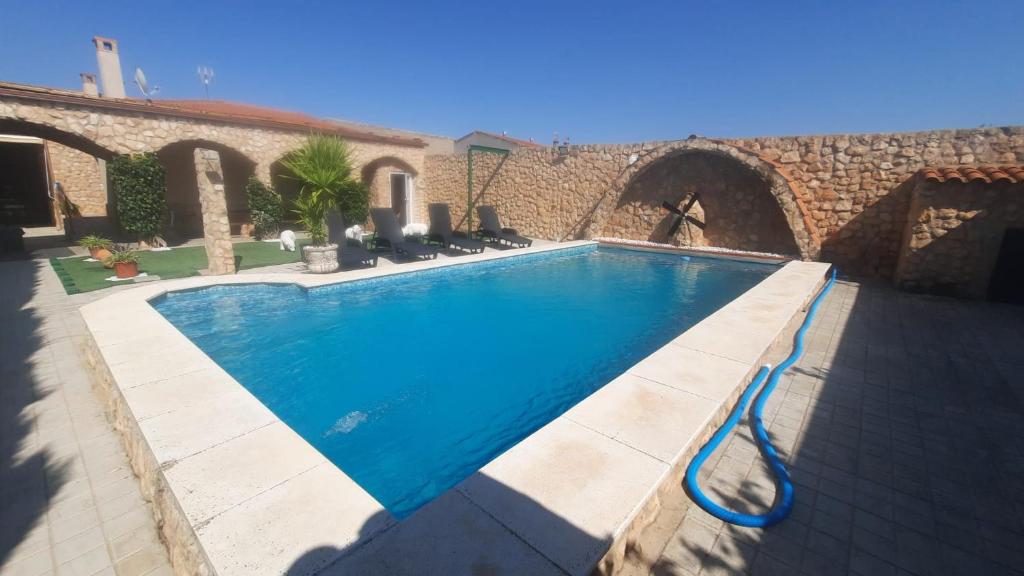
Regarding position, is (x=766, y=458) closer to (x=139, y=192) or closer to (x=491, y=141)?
(x=139, y=192)

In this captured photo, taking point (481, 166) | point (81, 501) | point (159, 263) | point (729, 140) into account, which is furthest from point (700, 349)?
point (481, 166)

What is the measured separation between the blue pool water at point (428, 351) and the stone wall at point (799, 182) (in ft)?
10.4

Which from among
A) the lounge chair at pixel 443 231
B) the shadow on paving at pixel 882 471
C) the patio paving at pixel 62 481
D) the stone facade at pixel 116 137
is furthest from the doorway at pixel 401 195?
the shadow on paving at pixel 882 471

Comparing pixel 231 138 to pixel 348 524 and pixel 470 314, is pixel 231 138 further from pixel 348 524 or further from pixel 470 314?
pixel 348 524

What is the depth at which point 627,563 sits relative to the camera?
2.25m

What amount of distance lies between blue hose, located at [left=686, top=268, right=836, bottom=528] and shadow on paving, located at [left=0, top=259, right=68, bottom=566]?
167 inches

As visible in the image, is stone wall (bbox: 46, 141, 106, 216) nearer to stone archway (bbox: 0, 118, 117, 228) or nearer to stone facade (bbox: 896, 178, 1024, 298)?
stone archway (bbox: 0, 118, 117, 228)

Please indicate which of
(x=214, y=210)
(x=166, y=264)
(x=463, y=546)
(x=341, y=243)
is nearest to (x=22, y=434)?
(x=463, y=546)

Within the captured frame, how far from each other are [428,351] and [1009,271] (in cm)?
1119

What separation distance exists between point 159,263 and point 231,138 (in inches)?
205

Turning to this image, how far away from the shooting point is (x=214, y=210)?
858 cm

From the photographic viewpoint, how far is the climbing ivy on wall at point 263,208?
557 inches

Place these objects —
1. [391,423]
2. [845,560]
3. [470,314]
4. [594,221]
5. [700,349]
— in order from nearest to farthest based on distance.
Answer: [845,560] < [391,423] < [700,349] < [470,314] < [594,221]

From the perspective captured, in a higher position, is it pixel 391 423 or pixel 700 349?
pixel 700 349
